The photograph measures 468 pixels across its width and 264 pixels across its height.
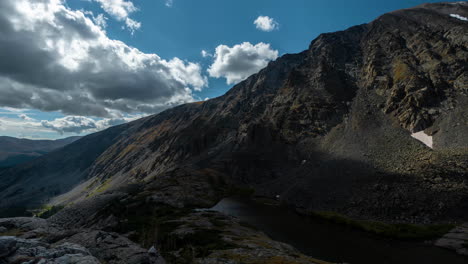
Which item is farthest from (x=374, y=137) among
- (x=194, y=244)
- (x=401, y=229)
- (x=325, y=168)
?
(x=194, y=244)

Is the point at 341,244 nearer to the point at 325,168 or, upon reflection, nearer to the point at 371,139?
the point at 325,168

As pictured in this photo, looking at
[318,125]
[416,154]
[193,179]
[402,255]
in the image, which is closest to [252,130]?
[318,125]

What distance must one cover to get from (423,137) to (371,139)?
18.8m

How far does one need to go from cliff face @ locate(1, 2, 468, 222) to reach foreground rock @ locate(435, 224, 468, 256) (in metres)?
5.90

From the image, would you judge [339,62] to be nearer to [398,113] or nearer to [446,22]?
[446,22]

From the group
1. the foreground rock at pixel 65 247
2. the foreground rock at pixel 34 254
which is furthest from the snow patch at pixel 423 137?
the foreground rock at pixel 34 254

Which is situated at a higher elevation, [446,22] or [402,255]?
[446,22]

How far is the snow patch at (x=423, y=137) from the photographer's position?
3431 inches

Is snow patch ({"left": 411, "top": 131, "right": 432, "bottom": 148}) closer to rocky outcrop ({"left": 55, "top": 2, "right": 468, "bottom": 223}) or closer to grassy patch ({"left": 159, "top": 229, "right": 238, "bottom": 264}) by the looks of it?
rocky outcrop ({"left": 55, "top": 2, "right": 468, "bottom": 223})

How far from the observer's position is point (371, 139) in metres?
102

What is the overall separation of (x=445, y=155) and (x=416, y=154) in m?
8.56

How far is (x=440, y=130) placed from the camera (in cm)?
8812

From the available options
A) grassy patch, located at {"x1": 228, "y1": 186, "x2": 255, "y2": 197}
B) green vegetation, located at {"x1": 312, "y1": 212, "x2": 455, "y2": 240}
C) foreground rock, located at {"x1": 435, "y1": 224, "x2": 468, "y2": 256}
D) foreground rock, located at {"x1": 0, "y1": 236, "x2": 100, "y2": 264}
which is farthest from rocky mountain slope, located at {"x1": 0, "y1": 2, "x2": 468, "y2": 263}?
foreground rock, located at {"x1": 435, "y1": 224, "x2": 468, "y2": 256}

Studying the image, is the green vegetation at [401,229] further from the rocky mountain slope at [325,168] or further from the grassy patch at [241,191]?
the grassy patch at [241,191]
